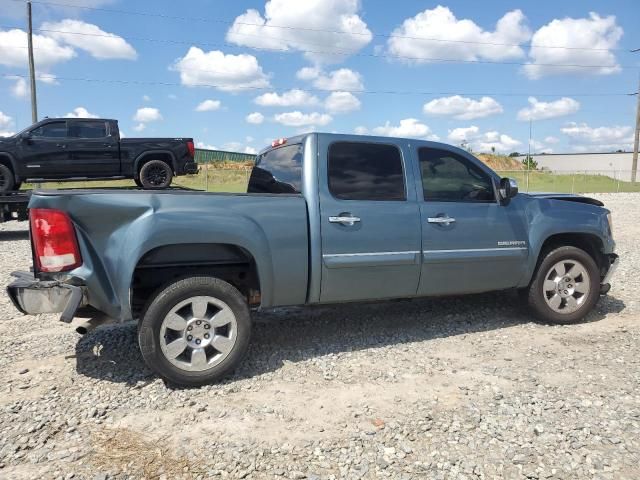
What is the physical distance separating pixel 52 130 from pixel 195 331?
10463 millimetres

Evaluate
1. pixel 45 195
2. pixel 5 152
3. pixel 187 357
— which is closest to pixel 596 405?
pixel 187 357

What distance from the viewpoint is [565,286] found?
522 cm

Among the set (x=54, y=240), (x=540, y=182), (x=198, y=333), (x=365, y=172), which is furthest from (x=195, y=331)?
(x=540, y=182)

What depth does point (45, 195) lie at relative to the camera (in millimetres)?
3357

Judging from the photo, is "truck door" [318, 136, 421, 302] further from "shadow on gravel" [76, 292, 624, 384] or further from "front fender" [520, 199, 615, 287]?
"front fender" [520, 199, 615, 287]

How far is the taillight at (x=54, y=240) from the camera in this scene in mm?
3355

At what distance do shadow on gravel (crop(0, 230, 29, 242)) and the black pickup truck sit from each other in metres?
1.17

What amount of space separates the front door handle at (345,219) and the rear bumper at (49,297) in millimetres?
1938

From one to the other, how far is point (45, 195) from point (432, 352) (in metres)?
3.28

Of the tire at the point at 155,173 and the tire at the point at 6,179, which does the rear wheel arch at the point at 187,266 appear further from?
the tire at the point at 6,179

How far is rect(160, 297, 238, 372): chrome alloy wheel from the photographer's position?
366cm

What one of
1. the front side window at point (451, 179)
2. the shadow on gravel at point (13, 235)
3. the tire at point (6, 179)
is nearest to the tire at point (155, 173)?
Answer: the tire at point (6, 179)

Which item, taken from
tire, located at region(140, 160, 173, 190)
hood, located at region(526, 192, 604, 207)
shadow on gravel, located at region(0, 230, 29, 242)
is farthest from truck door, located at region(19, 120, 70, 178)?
hood, located at region(526, 192, 604, 207)

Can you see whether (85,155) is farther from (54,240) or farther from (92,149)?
(54,240)
